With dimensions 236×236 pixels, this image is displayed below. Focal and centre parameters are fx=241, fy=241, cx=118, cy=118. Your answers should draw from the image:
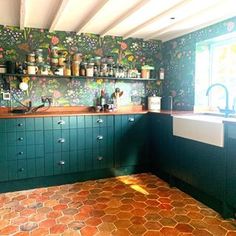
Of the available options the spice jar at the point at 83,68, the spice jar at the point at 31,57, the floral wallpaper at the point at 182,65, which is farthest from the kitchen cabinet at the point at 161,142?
the spice jar at the point at 31,57

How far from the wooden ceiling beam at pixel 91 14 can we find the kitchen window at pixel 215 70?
1.57 meters

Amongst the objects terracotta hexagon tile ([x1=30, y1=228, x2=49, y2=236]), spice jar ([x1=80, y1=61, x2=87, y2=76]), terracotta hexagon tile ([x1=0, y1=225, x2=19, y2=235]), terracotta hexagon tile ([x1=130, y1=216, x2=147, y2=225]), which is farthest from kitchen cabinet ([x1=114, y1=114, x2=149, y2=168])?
terracotta hexagon tile ([x1=0, y1=225, x2=19, y2=235])

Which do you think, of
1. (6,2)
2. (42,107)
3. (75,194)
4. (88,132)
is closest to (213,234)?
(75,194)

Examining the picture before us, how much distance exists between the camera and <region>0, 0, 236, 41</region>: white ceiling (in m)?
2.43

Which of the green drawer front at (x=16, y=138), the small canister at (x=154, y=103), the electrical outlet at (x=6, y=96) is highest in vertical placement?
the electrical outlet at (x=6, y=96)

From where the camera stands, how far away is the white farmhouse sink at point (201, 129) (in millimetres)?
2266

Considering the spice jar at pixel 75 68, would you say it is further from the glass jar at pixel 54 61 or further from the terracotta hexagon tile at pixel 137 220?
the terracotta hexagon tile at pixel 137 220

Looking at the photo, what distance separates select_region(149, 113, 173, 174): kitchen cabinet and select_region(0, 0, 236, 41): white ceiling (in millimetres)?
1200

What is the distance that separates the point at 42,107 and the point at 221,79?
2.53 m

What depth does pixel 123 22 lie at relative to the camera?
3.05 metres

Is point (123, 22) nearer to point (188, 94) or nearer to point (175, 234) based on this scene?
point (188, 94)

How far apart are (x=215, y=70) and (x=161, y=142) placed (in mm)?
1270

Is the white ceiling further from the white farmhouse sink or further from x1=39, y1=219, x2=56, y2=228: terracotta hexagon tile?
x1=39, y1=219, x2=56, y2=228: terracotta hexagon tile

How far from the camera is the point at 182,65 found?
3.70 m
